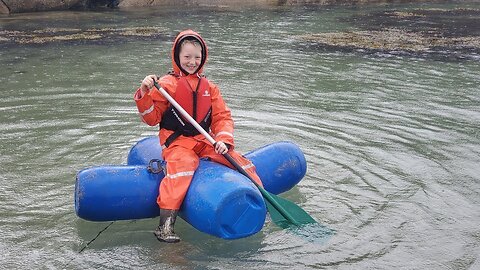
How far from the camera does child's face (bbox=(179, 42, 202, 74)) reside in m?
4.70

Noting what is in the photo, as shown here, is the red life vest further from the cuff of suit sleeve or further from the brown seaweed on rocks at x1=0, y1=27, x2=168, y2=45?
the brown seaweed on rocks at x1=0, y1=27, x2=168, y2=45

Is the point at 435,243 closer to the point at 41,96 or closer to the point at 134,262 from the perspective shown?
the point at 134,262

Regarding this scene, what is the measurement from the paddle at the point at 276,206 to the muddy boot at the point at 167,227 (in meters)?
0.64

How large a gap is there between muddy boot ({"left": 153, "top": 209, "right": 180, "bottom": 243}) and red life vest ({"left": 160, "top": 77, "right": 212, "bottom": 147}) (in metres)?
0.69

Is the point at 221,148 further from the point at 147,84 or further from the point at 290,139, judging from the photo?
the point at 290,139

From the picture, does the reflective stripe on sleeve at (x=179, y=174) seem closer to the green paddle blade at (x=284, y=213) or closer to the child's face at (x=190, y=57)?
the green paddle blade at (x=284, y=213)

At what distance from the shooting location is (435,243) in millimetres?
4316

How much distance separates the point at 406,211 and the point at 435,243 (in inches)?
22.9

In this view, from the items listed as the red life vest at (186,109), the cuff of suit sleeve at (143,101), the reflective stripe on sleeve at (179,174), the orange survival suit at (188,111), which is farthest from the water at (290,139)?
the cuff of suit sleeve at (143,101)

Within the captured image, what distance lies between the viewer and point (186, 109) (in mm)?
4781

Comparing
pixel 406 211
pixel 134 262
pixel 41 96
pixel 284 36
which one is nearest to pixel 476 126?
pixel 406 211

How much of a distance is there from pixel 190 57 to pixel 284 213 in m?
1.47

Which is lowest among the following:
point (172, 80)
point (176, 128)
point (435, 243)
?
point (435, 243)

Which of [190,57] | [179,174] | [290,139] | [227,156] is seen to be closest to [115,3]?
[290,139]
